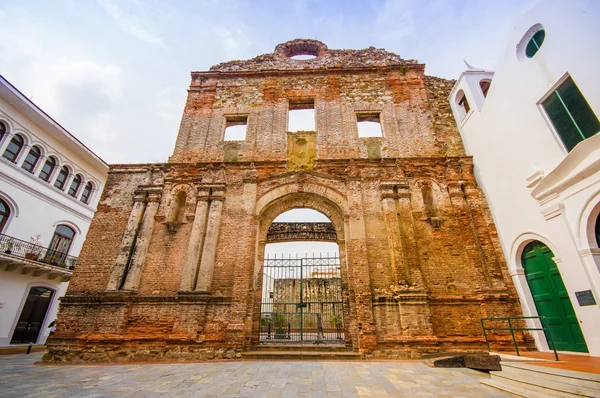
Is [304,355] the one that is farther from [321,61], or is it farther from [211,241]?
[321,61]

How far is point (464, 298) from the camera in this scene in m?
7.63

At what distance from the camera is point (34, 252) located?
12945 mm

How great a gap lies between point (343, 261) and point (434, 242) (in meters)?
2.83

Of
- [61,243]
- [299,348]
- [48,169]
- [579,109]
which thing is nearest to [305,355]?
[299,348]

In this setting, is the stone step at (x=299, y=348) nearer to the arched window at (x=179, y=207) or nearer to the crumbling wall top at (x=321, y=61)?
the arched window at (x=179, y=207)

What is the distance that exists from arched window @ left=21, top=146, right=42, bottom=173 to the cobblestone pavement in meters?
10.9

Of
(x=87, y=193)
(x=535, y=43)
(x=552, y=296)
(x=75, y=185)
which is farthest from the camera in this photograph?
(x=87, y=193)

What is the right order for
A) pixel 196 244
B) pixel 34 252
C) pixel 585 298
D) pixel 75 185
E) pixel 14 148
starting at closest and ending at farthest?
pixel 585 298 < pixel 196 244 < pixel 14 148 < pixel 34 252 < pixel 75 185

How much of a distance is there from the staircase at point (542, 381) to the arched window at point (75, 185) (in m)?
19.8

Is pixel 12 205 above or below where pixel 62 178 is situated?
below

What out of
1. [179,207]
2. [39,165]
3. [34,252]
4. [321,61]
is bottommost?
[34,252]

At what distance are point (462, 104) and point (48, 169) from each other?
1981 centimetres

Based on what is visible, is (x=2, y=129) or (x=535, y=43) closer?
(x=535, y=43)

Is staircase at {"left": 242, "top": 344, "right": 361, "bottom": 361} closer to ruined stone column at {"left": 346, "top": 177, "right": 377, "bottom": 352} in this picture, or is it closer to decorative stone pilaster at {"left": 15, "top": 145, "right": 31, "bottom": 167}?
ruined stone column at {"left": 346, "top": 177, "right": 377, "bottom": 352}
